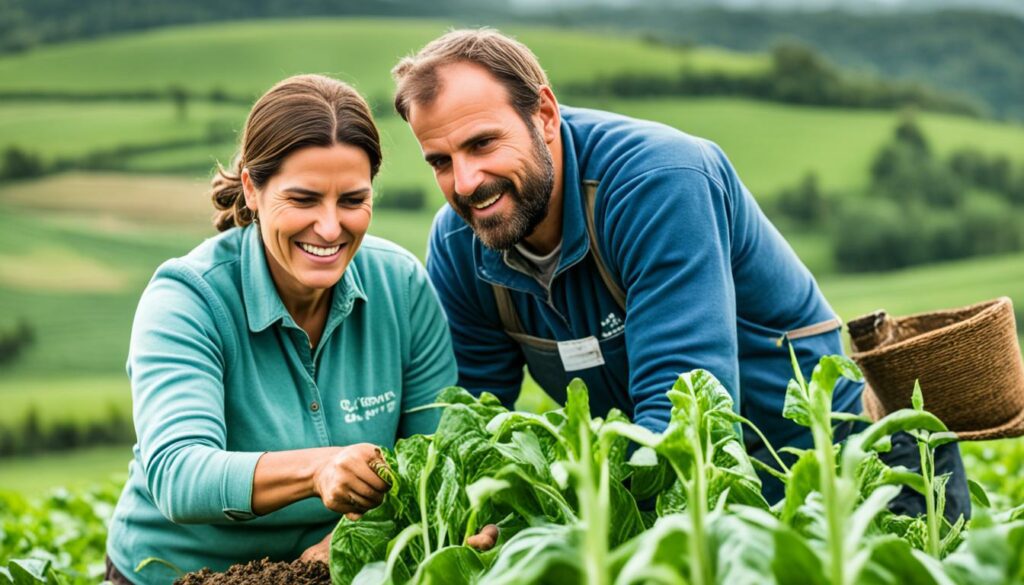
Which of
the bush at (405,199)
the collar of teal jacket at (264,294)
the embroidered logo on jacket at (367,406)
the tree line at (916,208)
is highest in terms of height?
the bush at (405,199)

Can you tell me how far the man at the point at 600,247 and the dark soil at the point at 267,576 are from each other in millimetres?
691

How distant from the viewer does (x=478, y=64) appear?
2.40 m

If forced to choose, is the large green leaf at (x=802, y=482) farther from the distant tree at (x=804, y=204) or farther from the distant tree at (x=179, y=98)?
the distant tree at (x=179, y=98)

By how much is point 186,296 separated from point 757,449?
4.49ft

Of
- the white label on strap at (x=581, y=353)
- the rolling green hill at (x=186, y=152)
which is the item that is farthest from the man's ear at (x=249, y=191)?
the rolling green hill at (x=186, y=152)

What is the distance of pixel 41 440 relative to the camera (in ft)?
31.9

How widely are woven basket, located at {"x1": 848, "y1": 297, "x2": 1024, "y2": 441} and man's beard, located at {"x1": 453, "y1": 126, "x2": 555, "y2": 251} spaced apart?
0.87 metres

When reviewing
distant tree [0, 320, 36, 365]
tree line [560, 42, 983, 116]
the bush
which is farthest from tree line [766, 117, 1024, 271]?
distant tree [0, 320, 36, 365]

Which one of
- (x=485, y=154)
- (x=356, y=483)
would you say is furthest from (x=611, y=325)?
(x=356, y=483)

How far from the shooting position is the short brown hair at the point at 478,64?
2389mm

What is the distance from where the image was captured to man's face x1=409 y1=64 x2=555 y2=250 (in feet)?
7.64

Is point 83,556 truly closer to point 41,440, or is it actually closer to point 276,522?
point 276,522

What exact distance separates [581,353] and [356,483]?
1.12 meters

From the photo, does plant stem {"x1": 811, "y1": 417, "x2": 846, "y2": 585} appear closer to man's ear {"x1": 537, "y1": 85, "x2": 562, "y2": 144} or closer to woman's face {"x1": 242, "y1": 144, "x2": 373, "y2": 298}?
woman's face {"x1": 242, "y1": 144, "x2": 373, "y2": 298}
